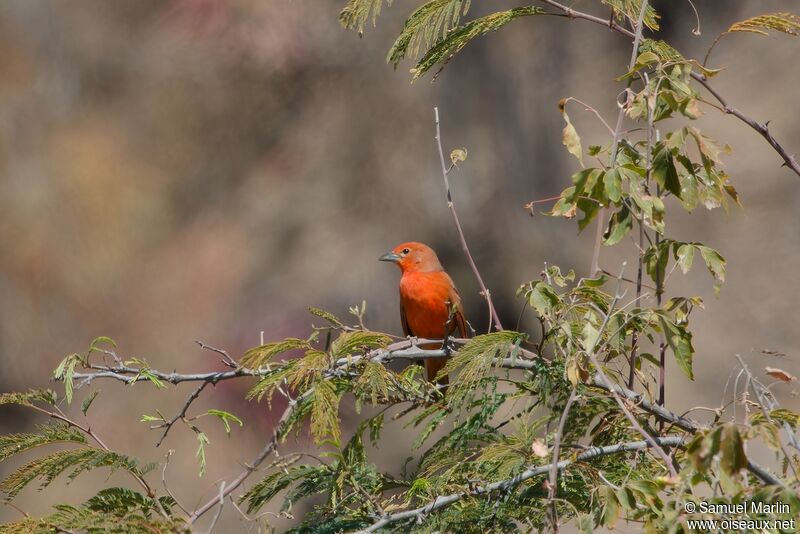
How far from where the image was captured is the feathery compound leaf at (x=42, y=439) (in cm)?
221

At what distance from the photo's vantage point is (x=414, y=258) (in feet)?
17.2

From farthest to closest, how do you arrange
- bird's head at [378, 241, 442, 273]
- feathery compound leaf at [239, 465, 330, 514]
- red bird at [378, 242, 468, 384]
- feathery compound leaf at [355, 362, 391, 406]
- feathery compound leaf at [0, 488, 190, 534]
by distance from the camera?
1. bird's head at [378, 241, 442, 273]
2. red bird at [378, 242, 468, 384]
3. feathery compound leaf at [239, 465, 330, 514]
4. feathery compound leaf at [355, 362, 391, 406]
5. feathery compound leaf at [0, 488, 190, 534]

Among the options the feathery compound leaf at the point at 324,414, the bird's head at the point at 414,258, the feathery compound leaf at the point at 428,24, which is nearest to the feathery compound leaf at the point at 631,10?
the feathery compound leaf at the point at 428,24

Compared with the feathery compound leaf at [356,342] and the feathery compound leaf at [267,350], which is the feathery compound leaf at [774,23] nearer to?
the feathery compound leaf at [356,342]

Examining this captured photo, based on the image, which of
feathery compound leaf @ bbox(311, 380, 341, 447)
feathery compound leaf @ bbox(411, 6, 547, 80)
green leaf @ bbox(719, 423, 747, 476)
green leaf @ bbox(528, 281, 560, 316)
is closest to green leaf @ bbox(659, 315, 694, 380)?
green leaf @ bbox(528, 281, 560, 316)

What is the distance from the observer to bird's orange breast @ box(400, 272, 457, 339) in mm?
4902

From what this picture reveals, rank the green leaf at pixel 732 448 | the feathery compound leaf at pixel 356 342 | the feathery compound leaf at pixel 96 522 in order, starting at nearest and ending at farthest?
the green leaf at pixel 732 448
the feathery compound leaf at pixel 96 522
the feathery compound leaf at pixel 356 342

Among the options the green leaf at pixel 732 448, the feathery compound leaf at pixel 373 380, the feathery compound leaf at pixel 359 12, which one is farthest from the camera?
the feathery compound leaf at pixel 359 12

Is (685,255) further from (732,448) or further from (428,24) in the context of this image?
(428,24)

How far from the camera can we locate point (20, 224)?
27.4ft

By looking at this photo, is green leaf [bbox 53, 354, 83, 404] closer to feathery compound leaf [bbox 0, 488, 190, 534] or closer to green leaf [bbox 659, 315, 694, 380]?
feathery compound leaf [bbox 0, 488, 190, 534]

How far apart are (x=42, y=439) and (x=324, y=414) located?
0.75m

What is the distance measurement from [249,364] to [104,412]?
5.95 m

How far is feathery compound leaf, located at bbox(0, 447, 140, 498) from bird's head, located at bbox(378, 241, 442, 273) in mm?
3129
